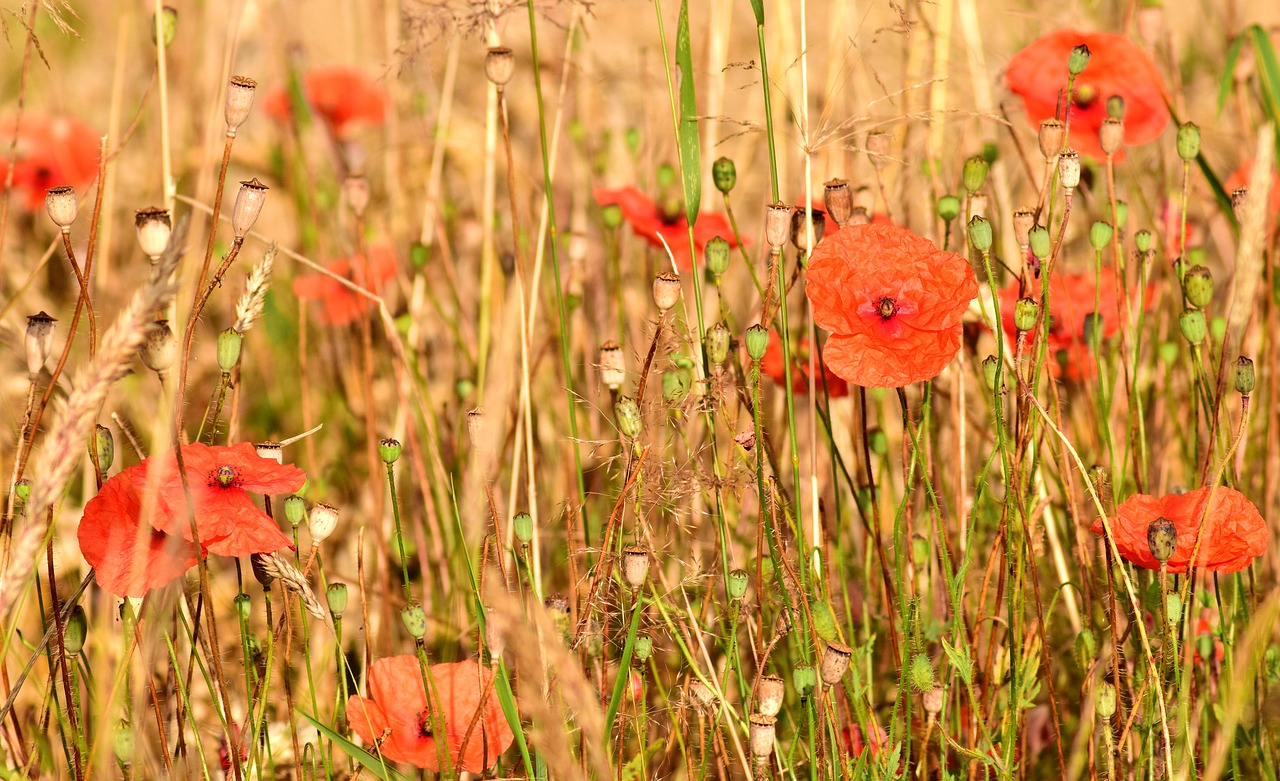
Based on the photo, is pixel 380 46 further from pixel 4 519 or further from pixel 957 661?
pixel 957 661

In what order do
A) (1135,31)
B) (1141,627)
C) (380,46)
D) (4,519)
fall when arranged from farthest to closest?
1. (380,46)
2. (1135,31)
3. (4,519)
4. (1141,627)

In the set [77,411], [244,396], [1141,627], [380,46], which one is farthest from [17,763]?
[380,46]

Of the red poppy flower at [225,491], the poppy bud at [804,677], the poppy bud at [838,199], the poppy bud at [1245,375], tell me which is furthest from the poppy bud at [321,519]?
the poppy bud at [1245,375]

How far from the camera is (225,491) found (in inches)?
35.9

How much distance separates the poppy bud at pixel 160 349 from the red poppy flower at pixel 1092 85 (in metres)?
0.94

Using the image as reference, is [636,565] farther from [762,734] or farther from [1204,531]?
[1204,531]

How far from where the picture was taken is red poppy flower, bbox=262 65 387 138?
2.21 meters

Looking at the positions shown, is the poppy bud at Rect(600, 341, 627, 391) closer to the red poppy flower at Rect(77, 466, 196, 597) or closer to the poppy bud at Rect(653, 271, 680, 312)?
the poppy bud at Rect(653, 271, 680, 312)

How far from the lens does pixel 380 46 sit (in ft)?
7.66

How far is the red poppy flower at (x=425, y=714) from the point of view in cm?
101

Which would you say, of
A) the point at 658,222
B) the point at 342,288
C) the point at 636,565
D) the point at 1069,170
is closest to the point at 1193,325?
the point at 1069,170

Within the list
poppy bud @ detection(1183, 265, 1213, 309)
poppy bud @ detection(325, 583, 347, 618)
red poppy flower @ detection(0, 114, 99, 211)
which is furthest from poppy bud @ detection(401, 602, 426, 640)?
red poppy flower @ detection(0, 114, 99, 211)

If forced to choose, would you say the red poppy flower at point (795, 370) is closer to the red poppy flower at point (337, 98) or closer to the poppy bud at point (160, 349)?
the poppy bud at point (160, 349)

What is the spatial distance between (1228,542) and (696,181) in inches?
19.5
